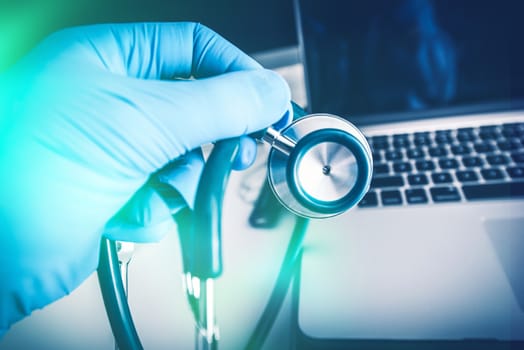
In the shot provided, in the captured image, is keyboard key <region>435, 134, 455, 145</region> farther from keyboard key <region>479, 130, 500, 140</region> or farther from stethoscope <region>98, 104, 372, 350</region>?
stethoscope <region>98, 104, 372, 350</region>

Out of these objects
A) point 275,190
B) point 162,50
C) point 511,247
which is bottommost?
point 511,247

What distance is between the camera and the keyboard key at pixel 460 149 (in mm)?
605

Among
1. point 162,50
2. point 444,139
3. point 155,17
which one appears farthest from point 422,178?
point 155,17

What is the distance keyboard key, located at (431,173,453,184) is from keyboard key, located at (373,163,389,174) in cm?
7

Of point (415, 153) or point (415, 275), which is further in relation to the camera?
point (415, 153)

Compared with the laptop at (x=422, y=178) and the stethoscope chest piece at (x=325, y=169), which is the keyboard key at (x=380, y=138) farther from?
the stethoscope chest piece at (x=325, y=169)

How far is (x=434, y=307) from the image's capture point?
407 millimetres

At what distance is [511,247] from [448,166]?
15cm

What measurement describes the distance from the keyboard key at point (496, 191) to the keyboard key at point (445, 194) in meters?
0.02

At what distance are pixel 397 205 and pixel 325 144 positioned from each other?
25 centimetres

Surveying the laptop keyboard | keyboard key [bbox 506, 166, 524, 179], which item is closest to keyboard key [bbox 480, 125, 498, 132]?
the laptop keyboard

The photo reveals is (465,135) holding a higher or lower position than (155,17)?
lower

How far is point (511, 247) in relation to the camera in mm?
469

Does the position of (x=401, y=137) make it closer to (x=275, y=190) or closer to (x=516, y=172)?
(x=516, y=172)
